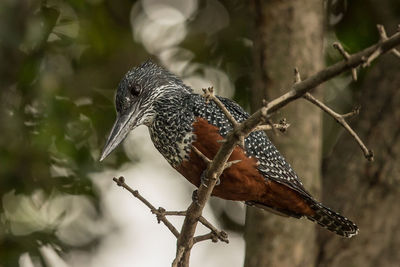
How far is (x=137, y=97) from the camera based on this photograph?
434 centimetres

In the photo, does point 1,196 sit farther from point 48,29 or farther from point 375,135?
point 375,135

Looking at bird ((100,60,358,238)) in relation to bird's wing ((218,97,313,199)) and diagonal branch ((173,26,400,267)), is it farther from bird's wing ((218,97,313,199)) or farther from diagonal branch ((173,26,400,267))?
diagonal branch ((173,26,400,267))

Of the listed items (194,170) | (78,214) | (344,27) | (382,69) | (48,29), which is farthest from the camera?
(78,214)

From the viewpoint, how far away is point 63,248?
5.47 m

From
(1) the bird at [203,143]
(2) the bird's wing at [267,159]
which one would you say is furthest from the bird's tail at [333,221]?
(2) the bird's wing at [267,159]

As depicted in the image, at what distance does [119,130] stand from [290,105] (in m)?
1.53

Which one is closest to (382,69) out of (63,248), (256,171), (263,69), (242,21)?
(263,69)

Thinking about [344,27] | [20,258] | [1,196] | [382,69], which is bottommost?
[20,258]

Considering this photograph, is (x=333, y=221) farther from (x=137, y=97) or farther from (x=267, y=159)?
(x=137, y=97)

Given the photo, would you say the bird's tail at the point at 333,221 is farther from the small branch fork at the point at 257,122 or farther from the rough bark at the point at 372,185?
the small branch fork at the point at 257,122

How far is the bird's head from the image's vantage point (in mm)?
4168

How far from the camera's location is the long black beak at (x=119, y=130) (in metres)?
4.10

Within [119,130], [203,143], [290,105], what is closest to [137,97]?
[119,130]

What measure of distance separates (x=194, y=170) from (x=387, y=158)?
1879 mm
